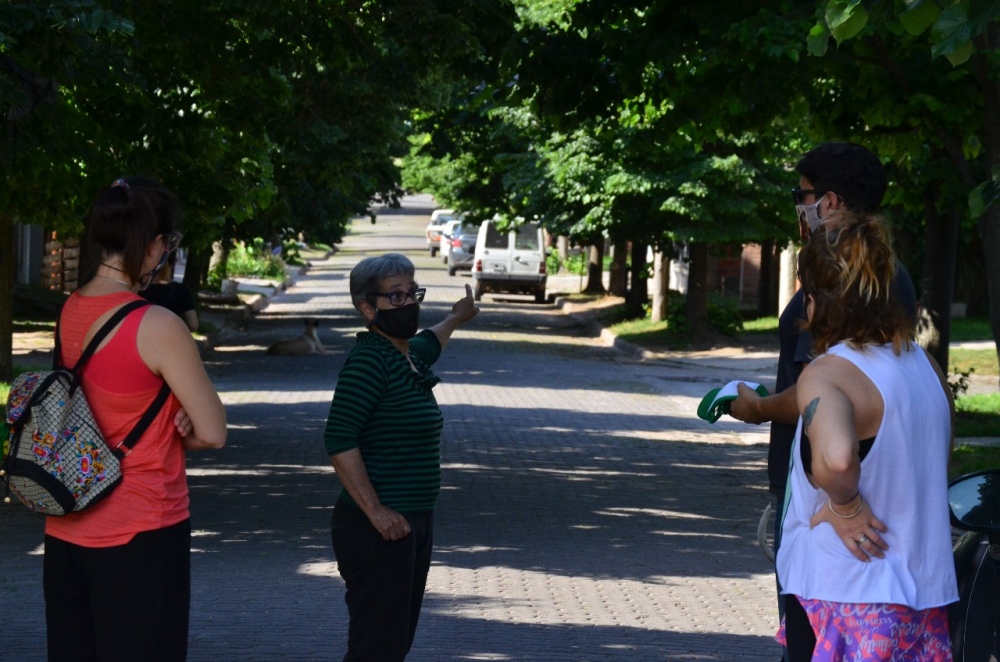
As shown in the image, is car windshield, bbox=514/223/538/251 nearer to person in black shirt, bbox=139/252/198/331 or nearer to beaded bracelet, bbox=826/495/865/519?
person in black shirt, bbox=139/252/198/331

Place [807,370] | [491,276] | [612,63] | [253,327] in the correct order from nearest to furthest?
[807,370] < [612,63] < [253,327] < [491,276]

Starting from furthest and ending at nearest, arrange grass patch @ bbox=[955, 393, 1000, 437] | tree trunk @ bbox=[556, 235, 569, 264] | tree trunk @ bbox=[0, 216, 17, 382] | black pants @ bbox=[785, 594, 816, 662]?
tree trunk @ bbox=[556, 235, 569, 264] → tree trunk @ bbox=[0, 216, 17, 382] → grass patch @ bbox=[955, 393, 1000, 437] → black pants @ bbox=[785, 594, 816, 662]

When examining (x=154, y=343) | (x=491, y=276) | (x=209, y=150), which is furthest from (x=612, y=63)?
(x=491, y=276)

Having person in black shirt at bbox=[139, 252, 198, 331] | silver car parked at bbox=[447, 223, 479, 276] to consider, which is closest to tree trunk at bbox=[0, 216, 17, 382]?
person in black shirt at bbox=[139, 252, 198, 331]

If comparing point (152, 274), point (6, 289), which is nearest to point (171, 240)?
point (152, 274)

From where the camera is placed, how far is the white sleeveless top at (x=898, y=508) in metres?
3.34

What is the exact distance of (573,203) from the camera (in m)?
27.6

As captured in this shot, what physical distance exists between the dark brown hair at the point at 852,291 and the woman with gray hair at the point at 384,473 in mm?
1479

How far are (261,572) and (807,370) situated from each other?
17.1ft

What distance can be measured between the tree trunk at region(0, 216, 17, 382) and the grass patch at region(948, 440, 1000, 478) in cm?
1014

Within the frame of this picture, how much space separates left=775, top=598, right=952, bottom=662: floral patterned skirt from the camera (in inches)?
131

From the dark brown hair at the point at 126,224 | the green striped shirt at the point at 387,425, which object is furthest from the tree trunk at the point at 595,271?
the dark brown hair at the point at 126,224

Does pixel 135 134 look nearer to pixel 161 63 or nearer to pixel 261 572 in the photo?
pixel 161 63

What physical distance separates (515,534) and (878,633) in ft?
20.3
